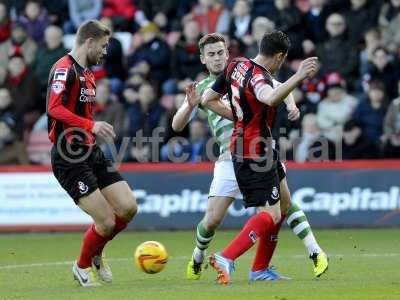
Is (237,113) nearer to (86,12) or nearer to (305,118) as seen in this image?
(305,118)

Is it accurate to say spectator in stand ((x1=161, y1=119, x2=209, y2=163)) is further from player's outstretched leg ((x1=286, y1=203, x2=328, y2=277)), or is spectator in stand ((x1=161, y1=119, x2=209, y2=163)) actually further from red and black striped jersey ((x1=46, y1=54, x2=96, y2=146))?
red and black striped jersey ((x1=46, y1=54, x2=96, y2=146))

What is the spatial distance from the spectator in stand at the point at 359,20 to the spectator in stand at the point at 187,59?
8.98ft

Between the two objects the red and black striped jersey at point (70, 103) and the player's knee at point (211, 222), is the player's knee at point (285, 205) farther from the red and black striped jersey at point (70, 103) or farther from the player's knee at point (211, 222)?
the red and black striped jersey at point (70, 103)

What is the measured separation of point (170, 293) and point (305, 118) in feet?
30.2

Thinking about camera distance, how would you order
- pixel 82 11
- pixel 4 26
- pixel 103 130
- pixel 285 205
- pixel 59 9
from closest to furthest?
pixel 103 130 < pixel 285 205 < pixel 4 26 < pixel 82 11 < pixel 59 9

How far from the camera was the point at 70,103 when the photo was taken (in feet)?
34.9

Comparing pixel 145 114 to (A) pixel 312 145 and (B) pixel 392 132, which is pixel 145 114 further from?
(B) pixel 392 132

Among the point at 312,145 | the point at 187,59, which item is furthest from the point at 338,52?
the point at 187,59

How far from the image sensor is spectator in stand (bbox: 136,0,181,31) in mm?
21392

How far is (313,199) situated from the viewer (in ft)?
58.2

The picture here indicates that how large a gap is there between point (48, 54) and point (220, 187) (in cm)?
1011

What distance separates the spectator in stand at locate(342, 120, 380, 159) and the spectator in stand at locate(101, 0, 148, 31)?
5.17 m

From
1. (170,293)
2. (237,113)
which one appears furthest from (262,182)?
(170,293)

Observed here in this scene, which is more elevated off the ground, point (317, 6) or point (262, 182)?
point (317, 6)
